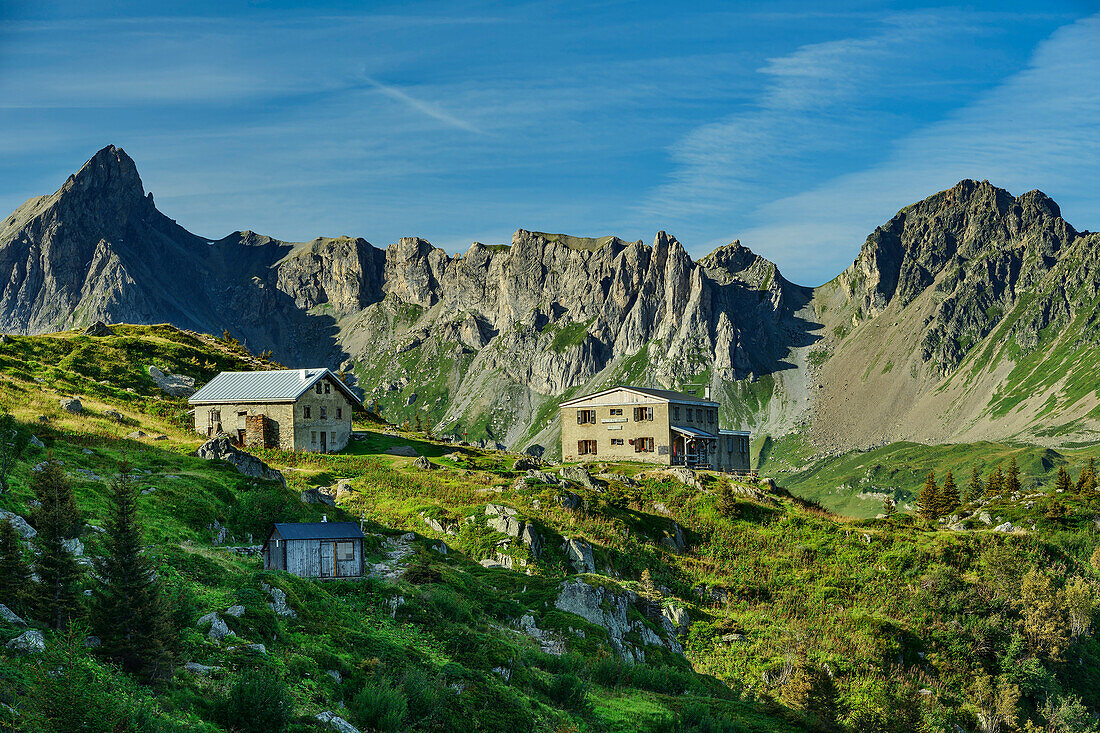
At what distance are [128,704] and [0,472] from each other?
16315 millimetres

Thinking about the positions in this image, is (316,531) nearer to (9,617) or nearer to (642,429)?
(9,617)

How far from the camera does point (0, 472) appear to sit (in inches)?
1040

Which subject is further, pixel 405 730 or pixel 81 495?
pixel 81 495

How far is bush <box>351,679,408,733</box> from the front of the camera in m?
17.1

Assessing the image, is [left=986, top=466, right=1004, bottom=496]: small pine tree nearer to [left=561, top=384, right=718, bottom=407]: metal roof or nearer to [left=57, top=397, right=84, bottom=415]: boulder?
[left=561, top=384, right=718, bottom=407]: metal roof

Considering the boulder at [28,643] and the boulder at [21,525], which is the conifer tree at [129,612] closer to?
the boulder at [28,643]

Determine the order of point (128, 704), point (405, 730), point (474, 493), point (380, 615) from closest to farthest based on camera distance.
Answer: point (128, 704), point (405, 730), point (380, 615), point (474, 493)

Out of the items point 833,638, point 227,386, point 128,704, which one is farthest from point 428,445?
point 128,704

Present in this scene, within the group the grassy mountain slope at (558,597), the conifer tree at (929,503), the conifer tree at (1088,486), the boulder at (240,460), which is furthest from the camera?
the conifer tree at (929,503)

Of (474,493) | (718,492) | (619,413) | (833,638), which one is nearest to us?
(833,638)

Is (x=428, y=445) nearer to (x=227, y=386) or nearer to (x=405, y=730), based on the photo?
(x=227, y=386)

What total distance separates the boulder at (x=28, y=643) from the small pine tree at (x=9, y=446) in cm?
1154

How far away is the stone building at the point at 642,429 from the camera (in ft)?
289

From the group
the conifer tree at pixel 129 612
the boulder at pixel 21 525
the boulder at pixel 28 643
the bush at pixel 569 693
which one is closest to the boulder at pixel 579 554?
the bush at pixel 569 693
